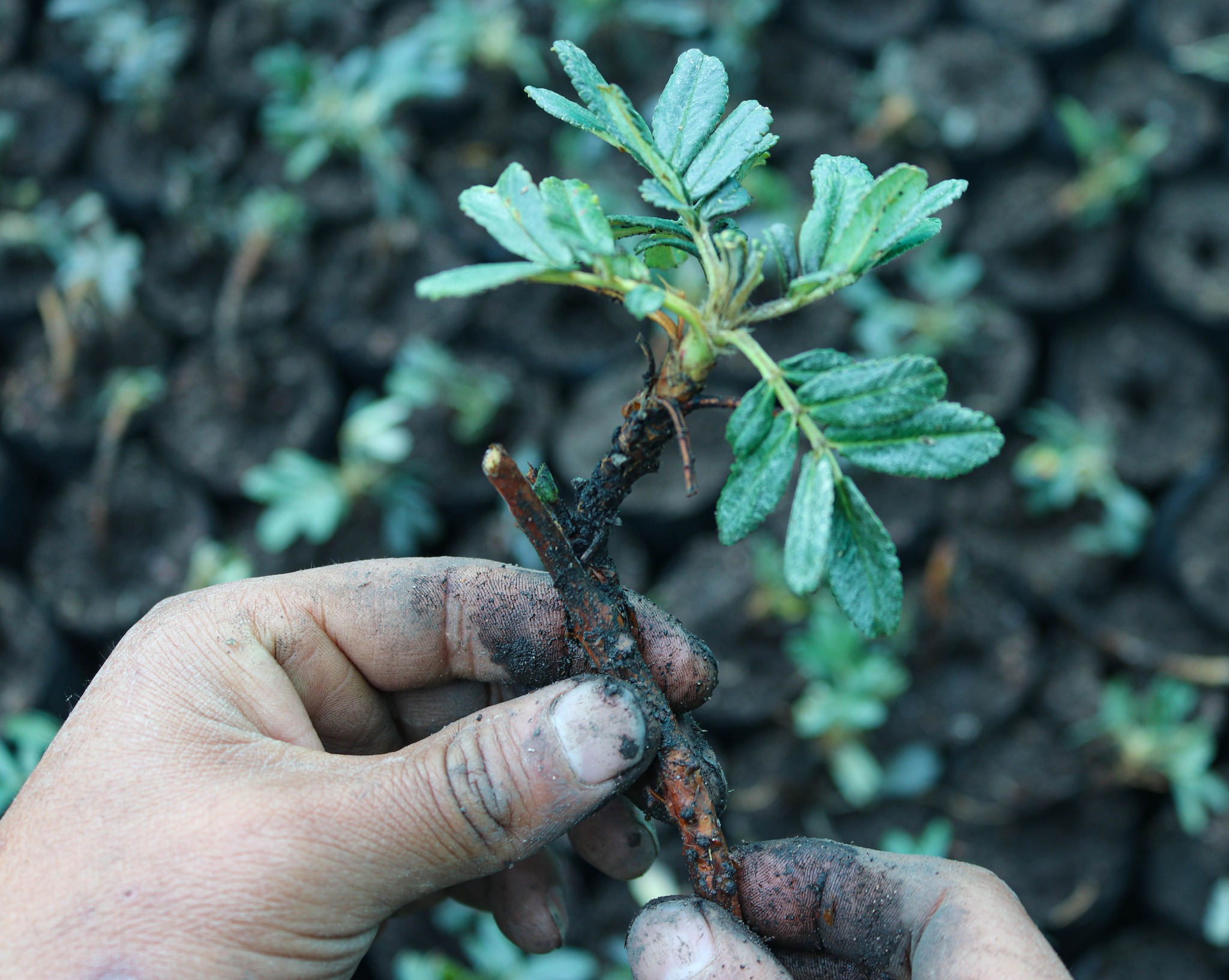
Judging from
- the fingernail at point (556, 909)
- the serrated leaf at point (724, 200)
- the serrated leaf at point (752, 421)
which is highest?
the serrated leaf at point (724, 200)

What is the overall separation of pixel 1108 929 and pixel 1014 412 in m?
1.68

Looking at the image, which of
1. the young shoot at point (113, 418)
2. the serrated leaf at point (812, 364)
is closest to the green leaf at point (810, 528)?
the serrated leaf at point (812, 364)

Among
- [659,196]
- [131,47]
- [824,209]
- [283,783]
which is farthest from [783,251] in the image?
[131,47]

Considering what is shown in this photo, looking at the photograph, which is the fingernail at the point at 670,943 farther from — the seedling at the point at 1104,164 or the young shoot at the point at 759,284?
the seedling at the point at 1104,164

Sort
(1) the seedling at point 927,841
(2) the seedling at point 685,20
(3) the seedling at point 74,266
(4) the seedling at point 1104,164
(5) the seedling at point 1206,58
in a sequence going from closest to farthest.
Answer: (1) the seedling at point 927,841 → (3) the seedling at point 74,266 → (4) the seedling at point 1104,164 → (5) the seedling at point 1206,58 → (2) the seedling at point 685,20

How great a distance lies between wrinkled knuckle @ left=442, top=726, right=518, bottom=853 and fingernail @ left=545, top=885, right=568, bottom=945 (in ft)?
1.82

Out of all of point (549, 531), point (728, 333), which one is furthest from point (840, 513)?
point (549, 531)

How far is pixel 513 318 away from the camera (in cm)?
329

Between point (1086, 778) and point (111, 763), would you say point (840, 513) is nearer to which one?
point (111, 763)

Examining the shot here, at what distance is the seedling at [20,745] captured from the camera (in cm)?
182

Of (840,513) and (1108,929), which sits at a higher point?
(840,513)

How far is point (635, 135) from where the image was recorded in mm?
1122

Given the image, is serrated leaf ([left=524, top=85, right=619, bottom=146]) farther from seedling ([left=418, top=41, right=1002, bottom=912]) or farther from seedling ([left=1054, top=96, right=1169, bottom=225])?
seedling ([left=1054, top=96, right=1169, bottom=225])

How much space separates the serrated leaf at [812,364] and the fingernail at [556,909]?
1180 millimetres
